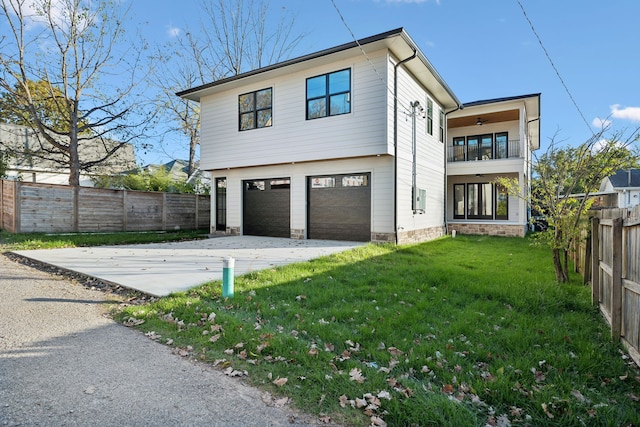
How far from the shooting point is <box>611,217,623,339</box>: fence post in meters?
3.49

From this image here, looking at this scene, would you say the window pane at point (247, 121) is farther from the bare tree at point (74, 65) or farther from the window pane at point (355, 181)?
the bare tree at point (74, 65)

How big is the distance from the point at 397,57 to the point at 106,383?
10.6 meters

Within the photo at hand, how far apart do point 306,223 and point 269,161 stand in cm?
256

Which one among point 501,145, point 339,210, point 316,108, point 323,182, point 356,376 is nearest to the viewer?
point 356,376

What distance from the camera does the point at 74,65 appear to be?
14.9m

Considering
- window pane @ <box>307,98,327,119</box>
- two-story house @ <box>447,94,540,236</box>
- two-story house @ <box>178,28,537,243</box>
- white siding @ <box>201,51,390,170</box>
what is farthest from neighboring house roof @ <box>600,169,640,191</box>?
window pane @ <box>307,98,327,119</box>

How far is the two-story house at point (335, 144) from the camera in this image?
399 inches

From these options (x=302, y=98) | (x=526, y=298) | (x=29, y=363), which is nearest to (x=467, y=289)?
(x=526, y=298)

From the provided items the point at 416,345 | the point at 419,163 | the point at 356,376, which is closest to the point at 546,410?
the point at 416,345

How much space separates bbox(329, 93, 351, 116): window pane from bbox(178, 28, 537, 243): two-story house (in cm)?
3

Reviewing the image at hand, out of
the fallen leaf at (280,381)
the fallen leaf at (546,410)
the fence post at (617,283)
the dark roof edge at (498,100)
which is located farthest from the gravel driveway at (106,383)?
the dark roof edge at (498,100)

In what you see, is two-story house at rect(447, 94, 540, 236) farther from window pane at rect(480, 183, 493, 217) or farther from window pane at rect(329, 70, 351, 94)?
window pane at rect(329, 70, 351, 94)

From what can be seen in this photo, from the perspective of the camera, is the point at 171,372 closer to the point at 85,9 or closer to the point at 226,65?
the point at 85,9

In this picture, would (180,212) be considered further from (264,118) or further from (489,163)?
(489,163)
